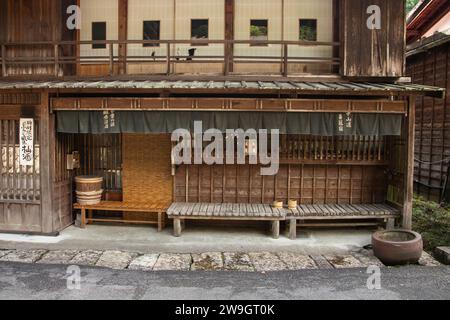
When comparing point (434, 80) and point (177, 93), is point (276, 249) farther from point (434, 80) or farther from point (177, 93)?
point (434, 80)

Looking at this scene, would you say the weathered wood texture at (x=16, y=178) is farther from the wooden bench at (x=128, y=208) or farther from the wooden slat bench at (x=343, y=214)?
the wooden slat bench at (x=343, y=214)

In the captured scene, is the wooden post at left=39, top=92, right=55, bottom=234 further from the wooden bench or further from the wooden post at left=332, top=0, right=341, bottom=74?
the wooden post at left=332, top=0, right=341, bottom=74

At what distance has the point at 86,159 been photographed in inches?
431

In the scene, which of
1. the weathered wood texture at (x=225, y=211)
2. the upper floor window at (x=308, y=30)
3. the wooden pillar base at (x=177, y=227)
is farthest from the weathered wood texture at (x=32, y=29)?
the upper floor window at (x=308, y=30)

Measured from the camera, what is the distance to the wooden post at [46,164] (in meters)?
9.17

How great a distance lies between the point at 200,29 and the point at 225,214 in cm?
564

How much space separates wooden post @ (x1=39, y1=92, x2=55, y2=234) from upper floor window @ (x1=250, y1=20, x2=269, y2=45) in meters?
6.17

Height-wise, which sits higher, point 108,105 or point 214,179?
point 108,105

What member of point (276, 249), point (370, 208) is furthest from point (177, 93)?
point (370, 208)

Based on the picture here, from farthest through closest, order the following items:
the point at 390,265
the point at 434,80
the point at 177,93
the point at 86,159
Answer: the point at 434,80, the point at 86,159, the point at 177,93, the point at 390,265

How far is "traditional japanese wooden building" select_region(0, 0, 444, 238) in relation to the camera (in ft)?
29.7

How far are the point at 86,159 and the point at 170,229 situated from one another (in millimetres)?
3620

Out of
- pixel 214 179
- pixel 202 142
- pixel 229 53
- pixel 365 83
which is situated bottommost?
pixel 214 179

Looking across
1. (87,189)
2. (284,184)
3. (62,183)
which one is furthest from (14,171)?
(284,184)
